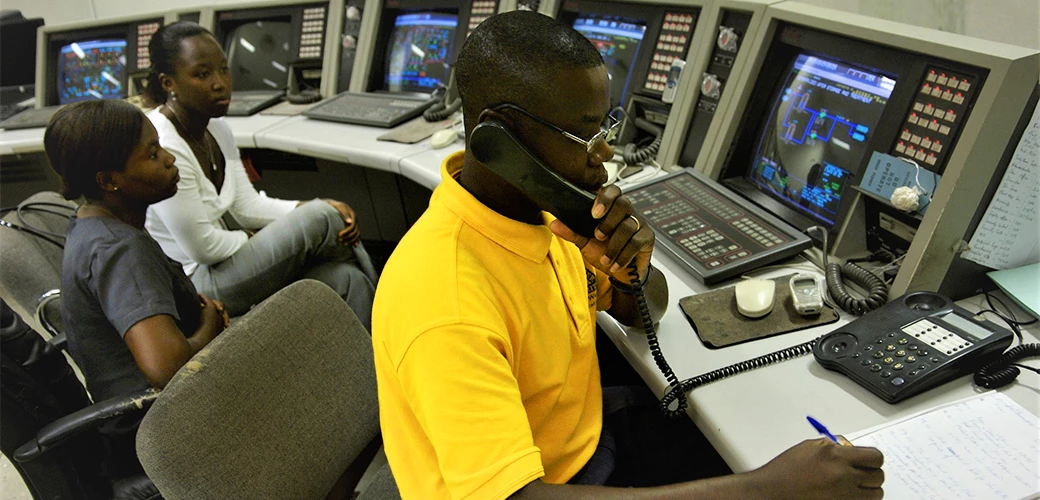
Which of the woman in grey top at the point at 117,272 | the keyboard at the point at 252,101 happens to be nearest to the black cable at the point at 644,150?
the woman in grey top at the point at 117,272

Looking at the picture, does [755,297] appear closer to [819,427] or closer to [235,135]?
[819,427]

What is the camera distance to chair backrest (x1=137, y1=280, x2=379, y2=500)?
86 centimetres

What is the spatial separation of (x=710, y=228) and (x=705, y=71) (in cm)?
51

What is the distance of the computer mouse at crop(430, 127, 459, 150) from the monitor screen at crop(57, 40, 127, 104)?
181 cm

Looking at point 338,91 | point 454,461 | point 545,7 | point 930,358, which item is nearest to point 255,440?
point 454,461

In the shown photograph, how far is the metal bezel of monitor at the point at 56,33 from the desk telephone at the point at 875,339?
275cm

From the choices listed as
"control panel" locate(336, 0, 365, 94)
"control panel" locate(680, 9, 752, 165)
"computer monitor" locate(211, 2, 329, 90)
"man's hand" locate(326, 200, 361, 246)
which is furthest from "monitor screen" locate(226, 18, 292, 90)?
"control panel" locate(680, 9, 752, 165)

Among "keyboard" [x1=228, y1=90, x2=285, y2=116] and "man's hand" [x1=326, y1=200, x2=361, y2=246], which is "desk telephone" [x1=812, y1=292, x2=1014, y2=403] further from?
"keyboard" [x1=228, y1=90, x2=285, y2=116]

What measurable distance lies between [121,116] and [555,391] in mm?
1122

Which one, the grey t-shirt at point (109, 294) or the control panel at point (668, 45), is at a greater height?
the control panel at point (668, 45)

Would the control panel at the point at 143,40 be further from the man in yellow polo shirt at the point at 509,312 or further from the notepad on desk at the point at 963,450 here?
the notepad on desk at the point at 963,450

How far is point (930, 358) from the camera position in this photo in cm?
90

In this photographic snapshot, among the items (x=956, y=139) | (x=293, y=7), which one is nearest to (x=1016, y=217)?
(x=956, y=139)

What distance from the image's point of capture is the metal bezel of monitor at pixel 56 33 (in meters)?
2.93
